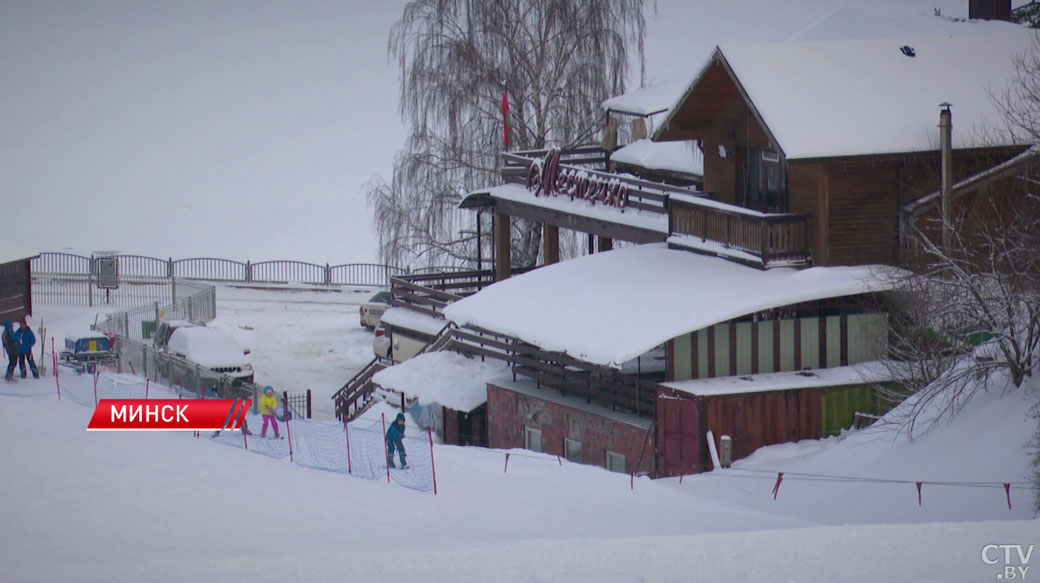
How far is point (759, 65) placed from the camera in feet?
99.2

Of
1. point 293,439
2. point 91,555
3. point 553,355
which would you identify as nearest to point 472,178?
point 553,355

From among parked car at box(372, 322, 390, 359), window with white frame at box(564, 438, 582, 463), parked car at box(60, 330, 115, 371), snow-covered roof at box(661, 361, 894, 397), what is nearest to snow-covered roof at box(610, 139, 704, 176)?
parked car at box(372, 322, 390, 359)

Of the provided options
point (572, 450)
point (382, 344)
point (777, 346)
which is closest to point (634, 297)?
point (777, 346)

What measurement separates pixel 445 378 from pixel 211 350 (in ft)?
27.4

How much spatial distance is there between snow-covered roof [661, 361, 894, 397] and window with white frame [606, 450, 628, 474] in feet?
6.28

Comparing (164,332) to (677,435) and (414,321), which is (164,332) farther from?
(677,435)

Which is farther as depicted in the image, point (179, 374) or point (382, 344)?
point (382, 344)

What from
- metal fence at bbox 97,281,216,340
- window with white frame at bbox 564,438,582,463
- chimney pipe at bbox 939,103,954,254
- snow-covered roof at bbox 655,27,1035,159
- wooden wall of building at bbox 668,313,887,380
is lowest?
window with white frame at bbox 564,438,582,463

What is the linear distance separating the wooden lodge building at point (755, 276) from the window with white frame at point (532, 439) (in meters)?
0.04

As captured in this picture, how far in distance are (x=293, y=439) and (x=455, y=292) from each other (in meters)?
15.0

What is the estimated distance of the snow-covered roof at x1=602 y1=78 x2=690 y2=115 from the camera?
128 ft

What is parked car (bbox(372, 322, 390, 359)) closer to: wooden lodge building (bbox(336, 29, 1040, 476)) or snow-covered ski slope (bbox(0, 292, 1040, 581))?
wooden lodge building (bbox(336, 29, 1040, 476))

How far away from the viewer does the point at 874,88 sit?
30.2m

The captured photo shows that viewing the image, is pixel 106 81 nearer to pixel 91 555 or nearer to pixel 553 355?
pixel 553 355
